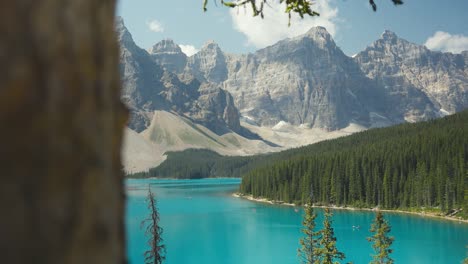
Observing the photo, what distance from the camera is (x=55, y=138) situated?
0.87 meters

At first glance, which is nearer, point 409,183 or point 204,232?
point 204,232

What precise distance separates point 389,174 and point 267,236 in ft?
134

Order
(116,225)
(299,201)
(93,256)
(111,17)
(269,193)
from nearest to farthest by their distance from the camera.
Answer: (93,256) < (116,225) < (111,17) < (299,201) < (269,193)

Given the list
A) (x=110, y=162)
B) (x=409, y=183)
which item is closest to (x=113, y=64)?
(x=110, y=162)

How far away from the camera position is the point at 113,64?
115 cm

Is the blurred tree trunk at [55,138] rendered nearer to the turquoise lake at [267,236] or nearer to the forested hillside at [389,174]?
the turquoise lake at [267,236]

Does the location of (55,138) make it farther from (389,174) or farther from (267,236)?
(389,174)

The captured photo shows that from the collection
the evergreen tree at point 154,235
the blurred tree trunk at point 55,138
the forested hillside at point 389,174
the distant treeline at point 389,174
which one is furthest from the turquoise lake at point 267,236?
the blurred tree trunk at point 55,138

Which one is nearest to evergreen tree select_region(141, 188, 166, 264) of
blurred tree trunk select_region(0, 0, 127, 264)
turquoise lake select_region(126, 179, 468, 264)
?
blurred tree trunk select_region(0, 0, 127, 264)

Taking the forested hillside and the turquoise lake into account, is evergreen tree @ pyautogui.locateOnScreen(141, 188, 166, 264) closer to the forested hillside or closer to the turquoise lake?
the turquoise lake

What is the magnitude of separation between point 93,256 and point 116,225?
0.13m

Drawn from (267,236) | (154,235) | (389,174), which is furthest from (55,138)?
(389,174)

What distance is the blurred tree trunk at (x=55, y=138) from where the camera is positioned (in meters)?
0.80

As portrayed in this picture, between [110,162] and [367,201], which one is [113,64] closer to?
[110,162]
